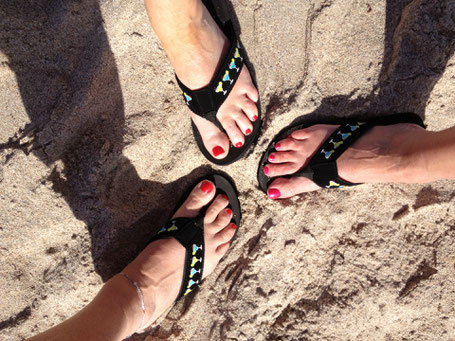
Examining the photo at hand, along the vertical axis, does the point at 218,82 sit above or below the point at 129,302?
above

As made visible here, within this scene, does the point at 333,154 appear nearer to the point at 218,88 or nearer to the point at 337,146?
the point at 337,146

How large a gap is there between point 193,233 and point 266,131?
1.86 feet

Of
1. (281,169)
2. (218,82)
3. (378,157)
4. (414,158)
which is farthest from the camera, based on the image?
(281,169)

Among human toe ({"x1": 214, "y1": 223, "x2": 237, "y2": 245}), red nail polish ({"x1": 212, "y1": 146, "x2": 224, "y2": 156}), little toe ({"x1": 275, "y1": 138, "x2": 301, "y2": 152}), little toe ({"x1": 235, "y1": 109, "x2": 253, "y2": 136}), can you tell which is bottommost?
human toe ({"x1": 214, "y1": 223, "x2": 237, "y2": 245})

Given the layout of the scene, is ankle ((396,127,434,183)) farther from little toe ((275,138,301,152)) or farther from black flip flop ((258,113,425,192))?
little toe ((275,138,301,152))

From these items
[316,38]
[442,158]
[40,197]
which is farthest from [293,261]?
[40,197]

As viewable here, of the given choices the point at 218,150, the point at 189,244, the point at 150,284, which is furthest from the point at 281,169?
the point at 150,284

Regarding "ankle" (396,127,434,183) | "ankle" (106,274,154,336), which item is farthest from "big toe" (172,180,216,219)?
"ankle" (396,127,434,183)

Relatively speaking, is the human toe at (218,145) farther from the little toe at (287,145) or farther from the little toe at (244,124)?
the little toe at (287,145)

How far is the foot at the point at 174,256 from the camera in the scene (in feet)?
5.34

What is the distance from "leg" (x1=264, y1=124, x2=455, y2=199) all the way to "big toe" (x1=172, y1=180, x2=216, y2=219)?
10.7 inches

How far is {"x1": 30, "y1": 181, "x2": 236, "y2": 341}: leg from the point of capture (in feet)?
4.50

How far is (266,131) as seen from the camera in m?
1.74

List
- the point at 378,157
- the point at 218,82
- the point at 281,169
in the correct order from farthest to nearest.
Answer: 1. the point at 281,169
2. the point at 218,82
3. the point at 378,157
